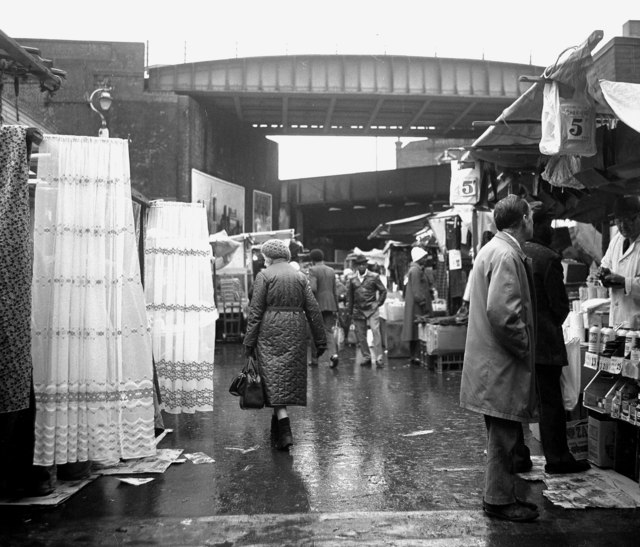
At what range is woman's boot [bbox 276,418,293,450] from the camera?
664cm

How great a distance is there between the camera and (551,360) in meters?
5.43

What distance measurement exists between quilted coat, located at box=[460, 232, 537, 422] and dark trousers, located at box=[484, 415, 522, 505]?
0.15m

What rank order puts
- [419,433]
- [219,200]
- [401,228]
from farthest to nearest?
[219,200] < [401,228] < [419,433]

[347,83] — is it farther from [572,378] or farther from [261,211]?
[572,378]

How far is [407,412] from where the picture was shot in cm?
862

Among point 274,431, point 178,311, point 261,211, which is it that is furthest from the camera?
point 261,211

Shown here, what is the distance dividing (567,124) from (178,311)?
4.57 metres

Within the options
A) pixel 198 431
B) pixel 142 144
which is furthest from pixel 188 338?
pixel 142 144

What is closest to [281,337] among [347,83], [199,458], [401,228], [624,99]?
[199,458]

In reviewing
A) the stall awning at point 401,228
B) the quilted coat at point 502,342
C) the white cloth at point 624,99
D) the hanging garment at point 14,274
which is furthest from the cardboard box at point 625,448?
the stall awning at point 401,228

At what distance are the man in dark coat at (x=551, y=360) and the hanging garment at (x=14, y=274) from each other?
382 cm

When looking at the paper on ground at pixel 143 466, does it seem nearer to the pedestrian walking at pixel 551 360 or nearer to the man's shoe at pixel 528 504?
the man's shoe at pixel 528 504

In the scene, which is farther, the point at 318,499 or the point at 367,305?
the point at 367,305

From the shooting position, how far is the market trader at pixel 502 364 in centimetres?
450
